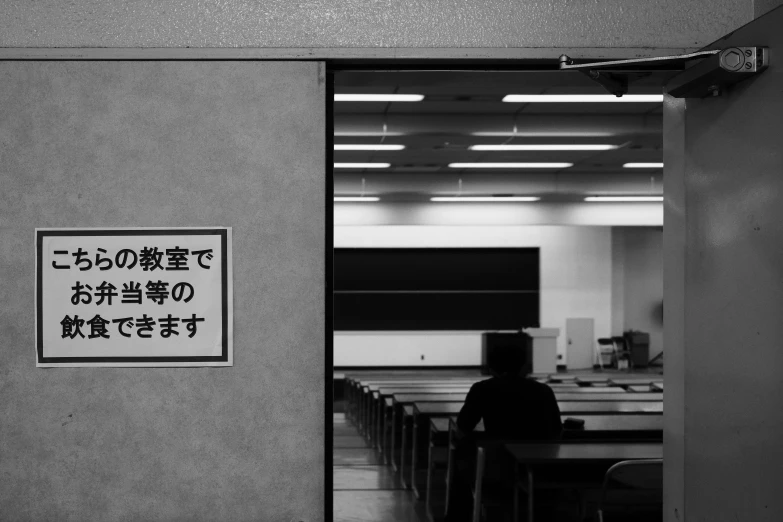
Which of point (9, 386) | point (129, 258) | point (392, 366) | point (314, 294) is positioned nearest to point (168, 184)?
point (129, 258)

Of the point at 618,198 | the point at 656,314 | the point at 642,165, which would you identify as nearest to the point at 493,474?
the point at 642,165

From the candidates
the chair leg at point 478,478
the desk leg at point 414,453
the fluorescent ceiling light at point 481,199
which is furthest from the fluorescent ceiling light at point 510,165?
the chair leg at point 478,478

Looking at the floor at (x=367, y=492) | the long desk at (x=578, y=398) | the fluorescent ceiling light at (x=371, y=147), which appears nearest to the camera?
the floor at (x=367, y=492)

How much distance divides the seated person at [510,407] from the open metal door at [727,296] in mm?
2427

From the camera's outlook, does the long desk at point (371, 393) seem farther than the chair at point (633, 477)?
Yes

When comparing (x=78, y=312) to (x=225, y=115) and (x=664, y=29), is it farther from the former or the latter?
(x=664, y=29)

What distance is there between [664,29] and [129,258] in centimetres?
158

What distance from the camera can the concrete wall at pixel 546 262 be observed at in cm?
1584

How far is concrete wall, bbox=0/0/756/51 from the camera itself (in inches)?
82.0

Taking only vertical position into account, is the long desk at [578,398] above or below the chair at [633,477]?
below

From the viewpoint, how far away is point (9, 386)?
Answer: 6.74 feet

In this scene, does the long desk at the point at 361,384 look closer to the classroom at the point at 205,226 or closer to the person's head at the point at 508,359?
the person's head at the point at 508,359

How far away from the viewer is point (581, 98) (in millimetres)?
7676

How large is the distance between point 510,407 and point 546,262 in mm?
11922
